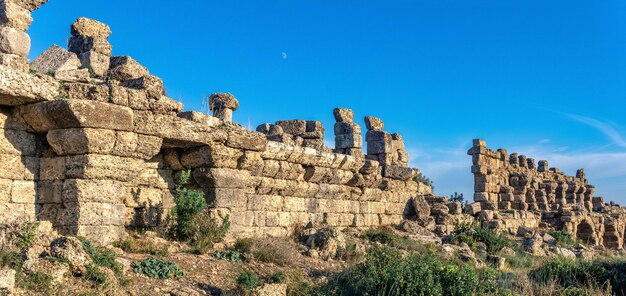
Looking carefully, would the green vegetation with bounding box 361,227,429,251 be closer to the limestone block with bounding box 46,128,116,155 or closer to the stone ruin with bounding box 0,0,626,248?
the stone ruin with bounding box 0,0,626,248

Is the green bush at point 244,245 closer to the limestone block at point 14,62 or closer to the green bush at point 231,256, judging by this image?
the green bush at point 231,256

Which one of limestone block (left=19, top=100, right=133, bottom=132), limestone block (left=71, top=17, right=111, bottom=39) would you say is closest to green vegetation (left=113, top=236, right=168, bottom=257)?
limestone block (left=19, top=100, right=133, bottom=132)

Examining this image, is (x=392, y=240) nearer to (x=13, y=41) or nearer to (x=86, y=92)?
(x=86, y=92)

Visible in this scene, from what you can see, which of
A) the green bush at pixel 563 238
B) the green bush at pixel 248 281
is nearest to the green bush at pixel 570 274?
the green bush at pixel 248 281

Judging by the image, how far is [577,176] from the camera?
4056 cm

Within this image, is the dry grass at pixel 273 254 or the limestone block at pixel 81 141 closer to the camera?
the limestone block at pixel 81 141

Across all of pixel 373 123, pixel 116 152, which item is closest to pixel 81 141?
pixel 116 152

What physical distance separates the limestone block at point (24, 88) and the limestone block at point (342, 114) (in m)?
8.95

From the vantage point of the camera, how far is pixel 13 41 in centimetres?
950

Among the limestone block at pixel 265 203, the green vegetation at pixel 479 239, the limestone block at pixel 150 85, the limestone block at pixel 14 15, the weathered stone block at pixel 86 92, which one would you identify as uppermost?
the limestone block at pixel 14 15

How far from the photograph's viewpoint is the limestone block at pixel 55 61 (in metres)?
10.7

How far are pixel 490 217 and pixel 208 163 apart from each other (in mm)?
12639

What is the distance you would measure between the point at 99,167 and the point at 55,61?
8.06 ft

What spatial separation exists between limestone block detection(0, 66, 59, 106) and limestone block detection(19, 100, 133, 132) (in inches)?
6.0
